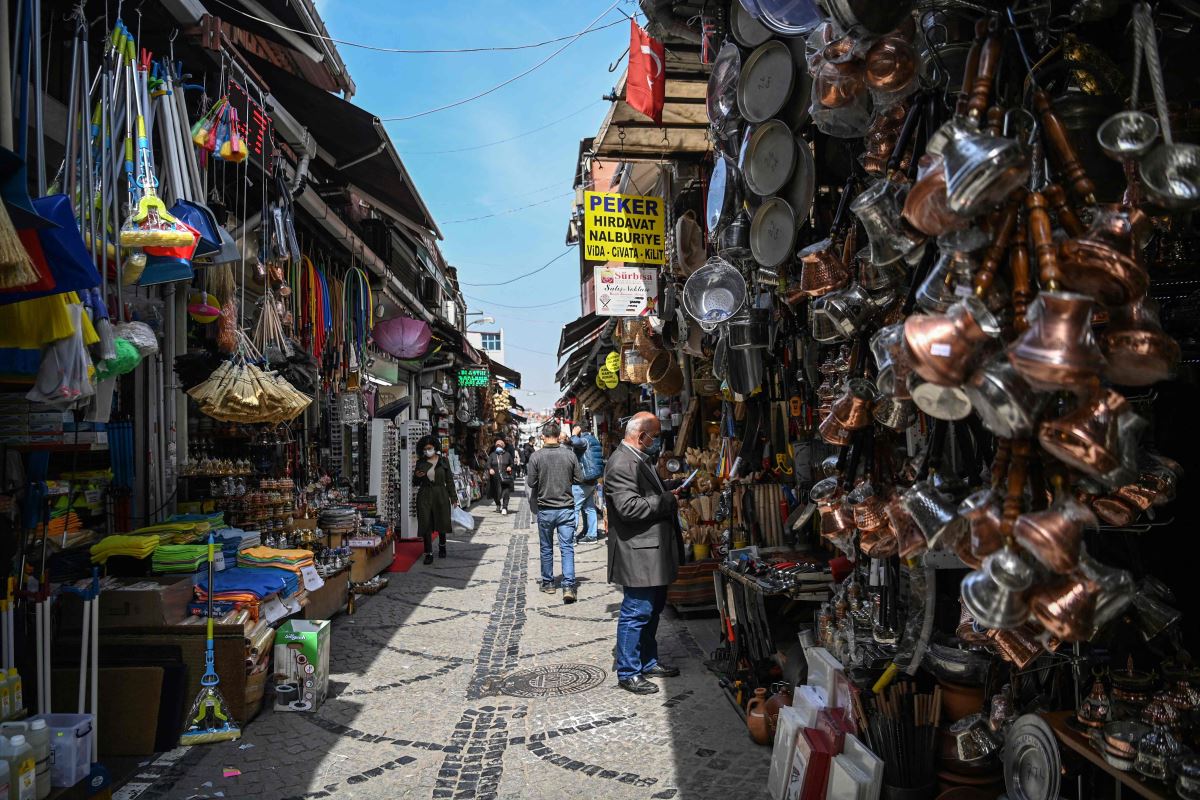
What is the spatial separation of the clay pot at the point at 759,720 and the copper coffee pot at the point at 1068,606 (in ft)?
9.95

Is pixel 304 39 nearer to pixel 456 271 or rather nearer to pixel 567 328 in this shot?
pixel 567 328

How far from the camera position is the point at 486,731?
4477 mm

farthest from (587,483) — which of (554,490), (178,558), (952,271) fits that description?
(952,271)

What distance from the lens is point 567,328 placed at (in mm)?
13336

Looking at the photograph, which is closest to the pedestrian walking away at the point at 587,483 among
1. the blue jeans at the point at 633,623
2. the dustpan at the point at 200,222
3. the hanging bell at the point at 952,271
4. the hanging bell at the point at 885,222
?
the blue jeans at the point at 633,623

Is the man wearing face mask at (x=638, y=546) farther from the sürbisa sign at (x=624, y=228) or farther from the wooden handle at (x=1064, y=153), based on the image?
the wooden handle at (x=1064, y=153)

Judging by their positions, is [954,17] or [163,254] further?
[163,254]

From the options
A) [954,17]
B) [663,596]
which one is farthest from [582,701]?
[954,17]

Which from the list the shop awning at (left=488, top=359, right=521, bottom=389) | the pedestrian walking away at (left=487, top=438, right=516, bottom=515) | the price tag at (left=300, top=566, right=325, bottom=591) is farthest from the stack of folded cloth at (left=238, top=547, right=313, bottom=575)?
the shop awning at (left=488, top=359, right=521, bottom=389)

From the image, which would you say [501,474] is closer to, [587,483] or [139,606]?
[587,483]

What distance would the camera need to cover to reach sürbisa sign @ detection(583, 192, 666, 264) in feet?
22.6

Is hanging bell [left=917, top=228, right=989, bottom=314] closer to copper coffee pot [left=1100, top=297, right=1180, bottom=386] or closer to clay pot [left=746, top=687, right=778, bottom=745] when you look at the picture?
copper coffee pot [left=1100, top=297, right=1180, bottom=386]

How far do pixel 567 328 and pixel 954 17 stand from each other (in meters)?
11.4

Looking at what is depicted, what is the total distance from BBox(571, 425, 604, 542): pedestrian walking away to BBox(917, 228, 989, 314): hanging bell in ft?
29.6
